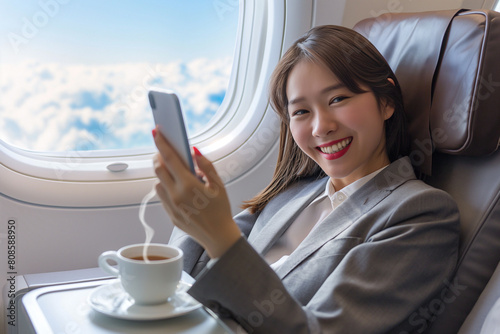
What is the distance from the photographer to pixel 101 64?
203cm

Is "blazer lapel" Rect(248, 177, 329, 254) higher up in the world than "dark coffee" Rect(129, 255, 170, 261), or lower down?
lower down

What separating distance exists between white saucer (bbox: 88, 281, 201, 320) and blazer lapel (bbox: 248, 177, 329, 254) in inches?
15.0

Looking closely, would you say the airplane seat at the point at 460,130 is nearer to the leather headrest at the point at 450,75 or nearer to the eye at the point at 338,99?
the leather headrest at the point at 450,75

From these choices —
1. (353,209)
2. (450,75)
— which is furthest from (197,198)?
(450,75)

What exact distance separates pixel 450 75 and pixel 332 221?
46cm

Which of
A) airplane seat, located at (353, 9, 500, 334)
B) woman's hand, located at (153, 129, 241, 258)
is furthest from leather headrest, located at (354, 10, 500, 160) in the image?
woman's hand, located at (153, 129, 241, 258)

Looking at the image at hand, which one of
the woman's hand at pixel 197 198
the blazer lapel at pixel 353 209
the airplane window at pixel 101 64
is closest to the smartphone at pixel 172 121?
the woman's hand at pixel 197 198

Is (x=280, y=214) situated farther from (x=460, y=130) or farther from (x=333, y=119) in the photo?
(x=460, y=130)

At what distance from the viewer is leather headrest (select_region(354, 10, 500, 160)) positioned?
4.02 feet

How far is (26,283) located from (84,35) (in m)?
0.90

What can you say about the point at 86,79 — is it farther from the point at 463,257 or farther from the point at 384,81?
the point at 463,257

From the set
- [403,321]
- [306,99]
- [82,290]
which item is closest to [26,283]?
[82,290]

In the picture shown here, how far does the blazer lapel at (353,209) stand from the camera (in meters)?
1.33

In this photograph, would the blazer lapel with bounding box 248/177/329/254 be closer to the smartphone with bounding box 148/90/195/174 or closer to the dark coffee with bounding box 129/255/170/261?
the dark coffee with bounding box 129/255/170/261
